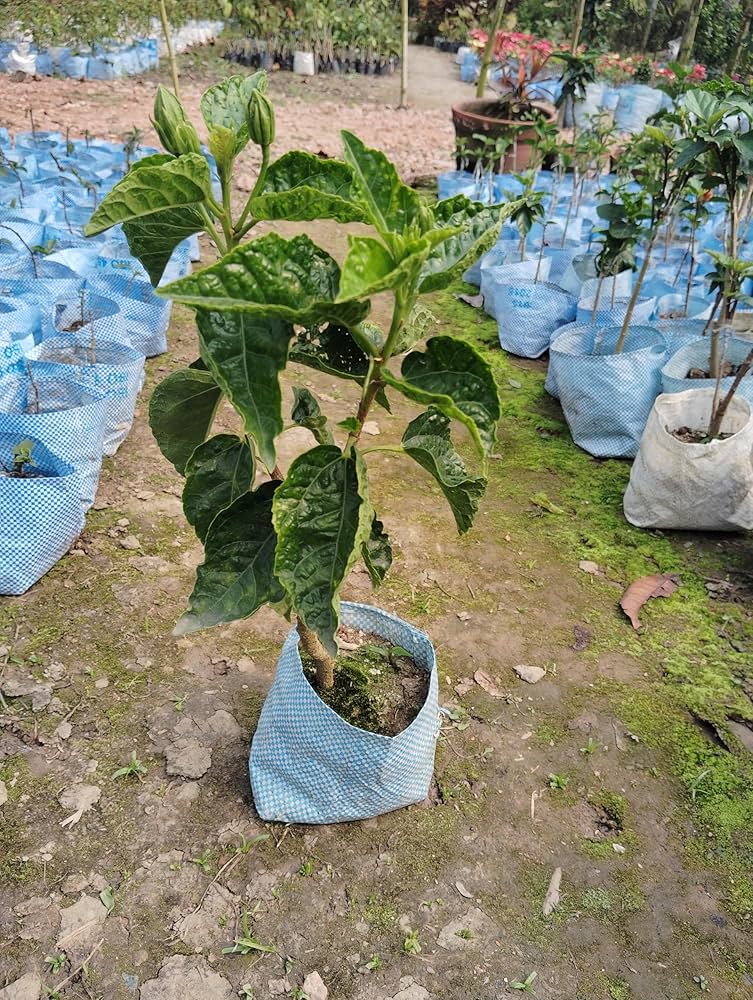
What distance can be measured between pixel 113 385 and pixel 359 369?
1.87m

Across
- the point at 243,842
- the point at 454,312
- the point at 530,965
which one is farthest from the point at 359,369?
the point at 454,312

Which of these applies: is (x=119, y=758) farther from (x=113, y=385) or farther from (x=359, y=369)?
(x=113, y=385)

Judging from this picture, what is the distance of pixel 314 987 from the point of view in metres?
1.62

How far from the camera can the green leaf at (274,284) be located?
1029 millimetres

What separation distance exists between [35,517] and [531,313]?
291cm

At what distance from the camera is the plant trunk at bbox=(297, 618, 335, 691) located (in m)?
1.81

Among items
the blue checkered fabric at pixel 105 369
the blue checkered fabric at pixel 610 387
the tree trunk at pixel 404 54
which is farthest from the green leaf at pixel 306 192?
the tree trunk at pixel 404 54

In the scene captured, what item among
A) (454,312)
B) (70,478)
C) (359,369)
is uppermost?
(359,369)

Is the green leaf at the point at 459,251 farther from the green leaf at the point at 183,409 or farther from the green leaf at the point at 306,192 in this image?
the green leaf at the point at 183,409

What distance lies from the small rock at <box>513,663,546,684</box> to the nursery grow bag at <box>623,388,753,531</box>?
1000 mm

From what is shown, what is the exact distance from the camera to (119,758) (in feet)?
6.67

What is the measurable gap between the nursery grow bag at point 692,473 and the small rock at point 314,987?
83.8 inches

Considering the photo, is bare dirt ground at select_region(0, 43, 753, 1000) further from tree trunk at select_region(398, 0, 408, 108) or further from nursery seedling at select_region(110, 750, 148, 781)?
tree trunk at select_region(398, 0, 408, 108)

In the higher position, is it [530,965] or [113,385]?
[113,385]
